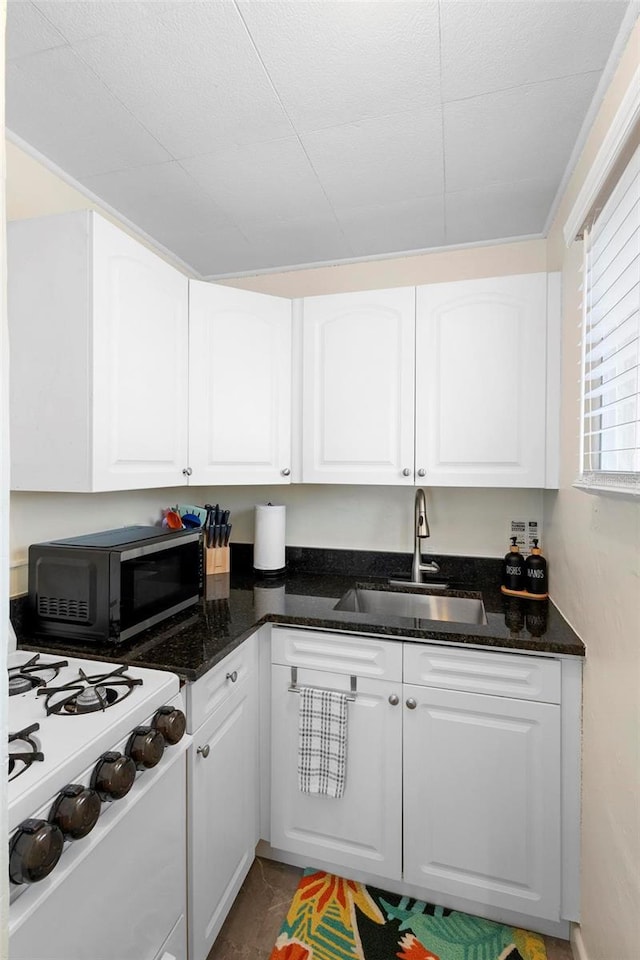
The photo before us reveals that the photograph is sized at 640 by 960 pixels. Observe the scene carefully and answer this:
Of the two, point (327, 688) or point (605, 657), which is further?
point (327, 688)

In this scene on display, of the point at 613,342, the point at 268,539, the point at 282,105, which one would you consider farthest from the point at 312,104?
the point at 268,539

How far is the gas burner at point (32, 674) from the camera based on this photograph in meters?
1.12

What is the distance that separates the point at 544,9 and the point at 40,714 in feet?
6.18

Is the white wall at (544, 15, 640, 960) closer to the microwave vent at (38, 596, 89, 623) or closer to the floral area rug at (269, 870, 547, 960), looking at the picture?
the floral area rug at (269, 870, 547, 960)

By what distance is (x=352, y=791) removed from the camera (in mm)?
1610

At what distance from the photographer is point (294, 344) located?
2062 millimetres

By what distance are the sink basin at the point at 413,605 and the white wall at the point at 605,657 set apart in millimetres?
440

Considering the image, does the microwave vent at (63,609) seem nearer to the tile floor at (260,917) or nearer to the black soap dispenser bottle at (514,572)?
the tile floor at (260,917)

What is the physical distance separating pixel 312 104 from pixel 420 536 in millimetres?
1520

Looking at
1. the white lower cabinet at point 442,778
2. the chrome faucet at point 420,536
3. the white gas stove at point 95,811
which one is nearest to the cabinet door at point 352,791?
Result: the white lower cabinet at point 442,778

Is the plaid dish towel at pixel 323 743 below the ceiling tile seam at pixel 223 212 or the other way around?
below

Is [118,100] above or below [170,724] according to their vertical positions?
above

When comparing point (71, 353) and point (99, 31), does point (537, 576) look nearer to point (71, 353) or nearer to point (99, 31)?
point (71, 353)

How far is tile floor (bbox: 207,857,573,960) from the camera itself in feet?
4.61
